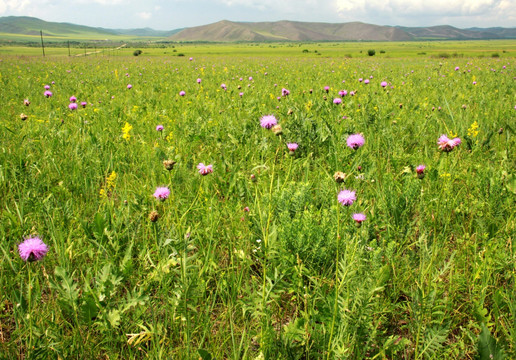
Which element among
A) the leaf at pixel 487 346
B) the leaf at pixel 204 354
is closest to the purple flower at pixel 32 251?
the leaf at pixel 204 354

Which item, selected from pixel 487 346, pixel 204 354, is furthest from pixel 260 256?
pixel 487 346

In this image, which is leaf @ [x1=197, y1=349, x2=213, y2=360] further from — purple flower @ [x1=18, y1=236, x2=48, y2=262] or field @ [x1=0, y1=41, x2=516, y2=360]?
purple flower @ [x1=18, y1=236, x2=48, y2=262]

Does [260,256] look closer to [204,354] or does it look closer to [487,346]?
[204,354]

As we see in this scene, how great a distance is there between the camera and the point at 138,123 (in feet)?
15.6

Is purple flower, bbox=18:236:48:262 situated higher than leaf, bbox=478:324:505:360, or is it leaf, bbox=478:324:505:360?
purple flower, bbox=18:236:48:262

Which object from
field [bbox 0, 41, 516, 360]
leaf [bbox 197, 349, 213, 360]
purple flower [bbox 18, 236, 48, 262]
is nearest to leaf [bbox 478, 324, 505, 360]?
field [bbox 0, 41, 516, 360]

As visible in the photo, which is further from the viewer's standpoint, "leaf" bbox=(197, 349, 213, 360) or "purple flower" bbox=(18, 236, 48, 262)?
"purple flower" bbox=(18, 236, 48, 262)

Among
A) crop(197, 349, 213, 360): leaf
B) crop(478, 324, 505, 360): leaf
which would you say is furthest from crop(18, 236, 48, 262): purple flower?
crop(478, 324, 505, 360): leaf

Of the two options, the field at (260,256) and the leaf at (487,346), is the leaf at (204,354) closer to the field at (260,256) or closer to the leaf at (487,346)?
the field at (260,256)

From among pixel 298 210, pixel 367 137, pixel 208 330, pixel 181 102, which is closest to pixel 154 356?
pixel 208 330

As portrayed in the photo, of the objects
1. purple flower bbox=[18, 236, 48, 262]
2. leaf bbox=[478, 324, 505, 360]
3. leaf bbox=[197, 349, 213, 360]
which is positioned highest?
purple flower bbox=[18, 236, 48, 262]

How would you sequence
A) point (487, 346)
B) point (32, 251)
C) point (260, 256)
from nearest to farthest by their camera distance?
1. point (487, 346)
2. point (32, 251)
3. point (260, 256)

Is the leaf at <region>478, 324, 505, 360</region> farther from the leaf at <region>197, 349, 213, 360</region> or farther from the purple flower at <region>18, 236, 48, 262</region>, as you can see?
the purple flower at <region>18, 236, 48, 262</region>

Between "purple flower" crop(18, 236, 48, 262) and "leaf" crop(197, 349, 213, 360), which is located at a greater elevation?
"purple flower" crop(18, 236, 48, 262)
